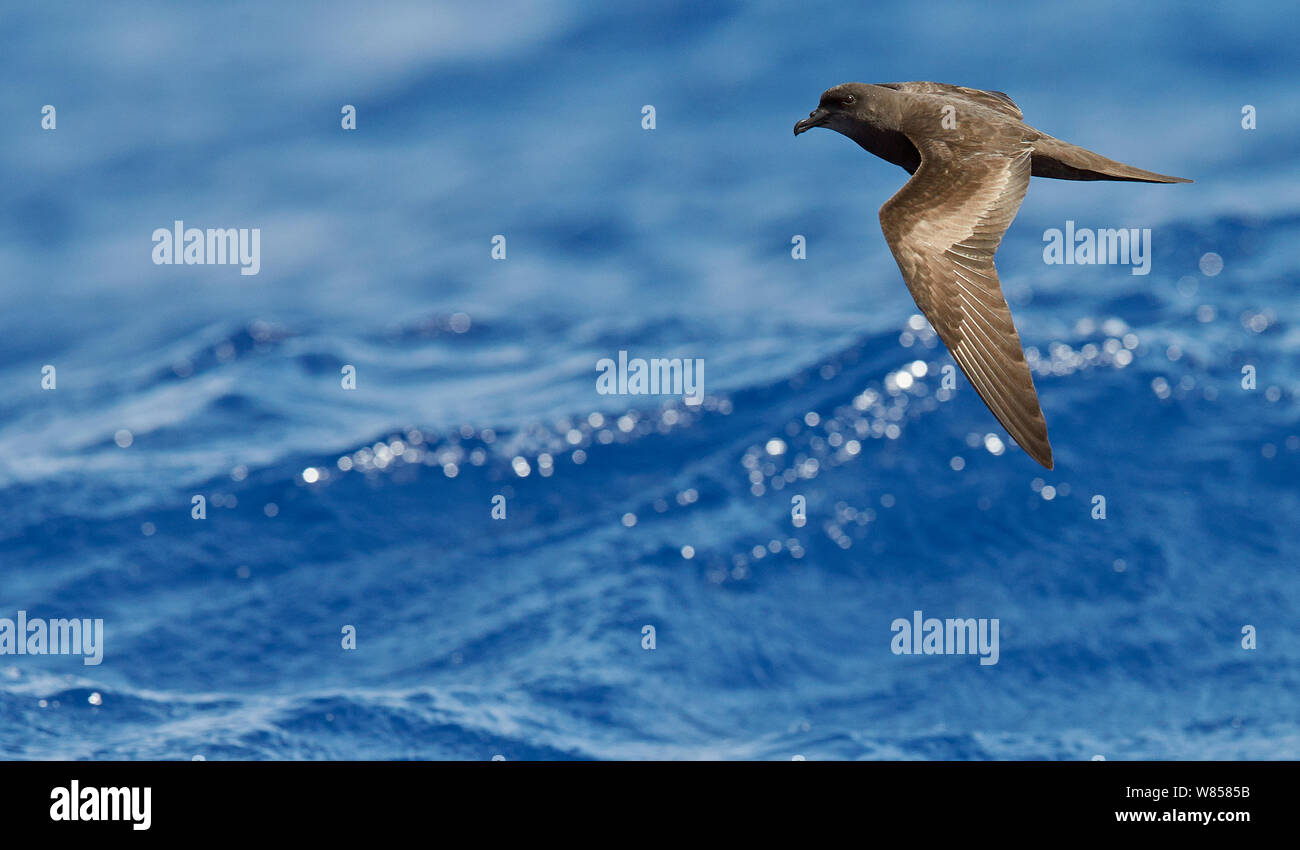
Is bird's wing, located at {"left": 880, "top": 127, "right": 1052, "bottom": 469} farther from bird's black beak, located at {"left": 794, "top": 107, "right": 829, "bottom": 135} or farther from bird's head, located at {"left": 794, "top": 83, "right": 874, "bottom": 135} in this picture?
bird's black beak, located at {"left": 794, "top": 107, "right": 829, "bottom": 135}

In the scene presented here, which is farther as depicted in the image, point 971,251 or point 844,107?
point 844,107

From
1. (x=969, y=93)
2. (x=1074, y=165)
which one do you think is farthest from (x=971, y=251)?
(x=969, y=93)


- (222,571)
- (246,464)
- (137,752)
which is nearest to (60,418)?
(246,464)

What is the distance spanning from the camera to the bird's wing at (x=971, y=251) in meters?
7.32

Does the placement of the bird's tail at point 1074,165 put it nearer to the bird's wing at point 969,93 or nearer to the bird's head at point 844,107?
the bird's wing at point 969,93

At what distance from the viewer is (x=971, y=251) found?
26.1 feet

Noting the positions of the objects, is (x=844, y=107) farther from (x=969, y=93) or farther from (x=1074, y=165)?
(x=1074, y=165)

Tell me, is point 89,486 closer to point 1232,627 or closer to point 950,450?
point 950,450

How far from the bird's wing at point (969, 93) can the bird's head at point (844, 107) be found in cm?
25

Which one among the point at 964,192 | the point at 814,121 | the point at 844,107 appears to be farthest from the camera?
the point at 814,121

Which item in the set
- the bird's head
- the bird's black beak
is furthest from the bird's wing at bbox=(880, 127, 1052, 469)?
the bird's black beak

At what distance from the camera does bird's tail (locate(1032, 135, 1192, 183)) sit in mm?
8125

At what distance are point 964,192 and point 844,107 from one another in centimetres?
99

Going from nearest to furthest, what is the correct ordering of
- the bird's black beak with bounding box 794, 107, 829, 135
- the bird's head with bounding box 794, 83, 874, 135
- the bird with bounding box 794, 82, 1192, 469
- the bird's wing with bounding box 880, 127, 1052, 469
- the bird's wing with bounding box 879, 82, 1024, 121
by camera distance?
the bird's wing with bounding box 880, 127, 1052, 469
the bird with bounding box 794, 82, 1192, 469
the bird's head with bounding box 794, 83, 874, 135
the bird's black beak with bounding box 794, 107, 829, 135
the bird's wing with bounding box 879, 82, 1024, 121
